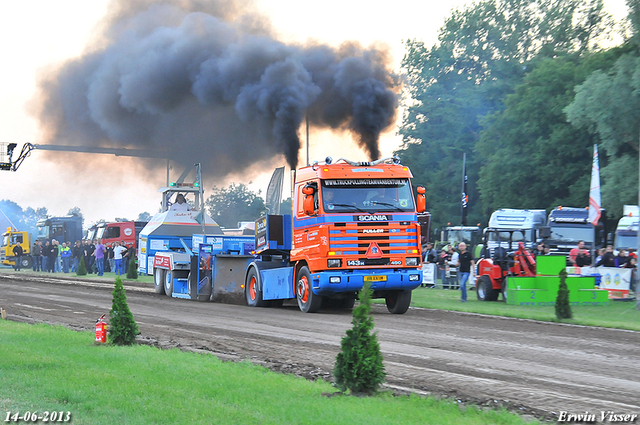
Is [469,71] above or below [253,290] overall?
above

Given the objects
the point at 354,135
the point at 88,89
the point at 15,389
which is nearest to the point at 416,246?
the point at 354,135

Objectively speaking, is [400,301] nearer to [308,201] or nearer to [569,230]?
[308,201]

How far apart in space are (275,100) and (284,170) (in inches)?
A: 98.9

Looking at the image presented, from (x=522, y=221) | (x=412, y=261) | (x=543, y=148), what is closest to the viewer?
(x=412, y=261)

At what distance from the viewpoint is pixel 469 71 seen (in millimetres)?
71188

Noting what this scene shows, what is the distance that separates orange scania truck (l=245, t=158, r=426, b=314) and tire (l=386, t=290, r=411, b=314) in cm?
22

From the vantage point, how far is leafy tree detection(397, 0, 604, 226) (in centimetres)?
6262

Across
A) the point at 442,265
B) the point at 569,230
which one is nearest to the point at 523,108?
the point at 569,230

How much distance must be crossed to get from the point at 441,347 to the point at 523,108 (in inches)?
1687

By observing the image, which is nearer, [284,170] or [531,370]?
[531,370]

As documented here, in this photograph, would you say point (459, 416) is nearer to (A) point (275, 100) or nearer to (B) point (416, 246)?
(B) point (416, 246)

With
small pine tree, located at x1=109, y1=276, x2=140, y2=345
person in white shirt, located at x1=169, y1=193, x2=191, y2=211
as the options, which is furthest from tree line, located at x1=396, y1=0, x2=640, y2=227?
small pine tree, located at x1=109, y1=276, x2=140, y2=345

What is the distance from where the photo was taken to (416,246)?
16875 millimetres

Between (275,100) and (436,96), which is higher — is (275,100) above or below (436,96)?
below
